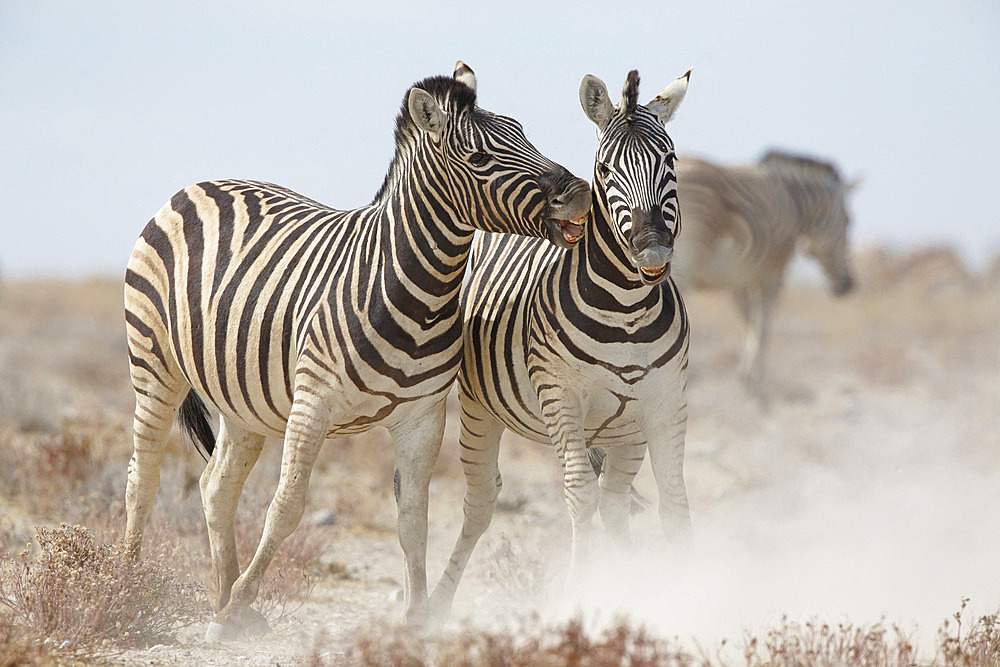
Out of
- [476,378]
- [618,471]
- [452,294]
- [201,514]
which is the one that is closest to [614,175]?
[452,294]

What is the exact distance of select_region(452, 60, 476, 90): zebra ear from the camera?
4.82m

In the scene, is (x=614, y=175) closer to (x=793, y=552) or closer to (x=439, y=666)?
(x=439, y=666)

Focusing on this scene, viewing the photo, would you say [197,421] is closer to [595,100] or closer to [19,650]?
[19,650]

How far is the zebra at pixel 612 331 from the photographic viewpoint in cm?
411

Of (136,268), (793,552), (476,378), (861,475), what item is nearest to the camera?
(476,378)

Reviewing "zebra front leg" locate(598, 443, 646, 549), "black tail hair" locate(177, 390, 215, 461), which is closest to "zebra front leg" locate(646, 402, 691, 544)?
"zebra front leg" locate(598, 443, 646, 549)

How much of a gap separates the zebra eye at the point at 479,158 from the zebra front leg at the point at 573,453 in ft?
3.30

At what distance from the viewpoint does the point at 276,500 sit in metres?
4.46

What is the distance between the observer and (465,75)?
4.83 meters

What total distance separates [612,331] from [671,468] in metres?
0.68

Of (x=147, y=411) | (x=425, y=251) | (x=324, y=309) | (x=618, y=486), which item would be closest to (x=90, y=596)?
(x=147, y=411)

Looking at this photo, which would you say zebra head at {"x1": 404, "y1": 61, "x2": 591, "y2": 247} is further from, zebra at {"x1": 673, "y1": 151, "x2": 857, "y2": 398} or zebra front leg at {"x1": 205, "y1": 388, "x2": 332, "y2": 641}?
zebra at {"x1": 673, "y1": 151, "x2": 857, "y2": 398}

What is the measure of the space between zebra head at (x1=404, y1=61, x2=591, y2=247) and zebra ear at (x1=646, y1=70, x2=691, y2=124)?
0.59 meters

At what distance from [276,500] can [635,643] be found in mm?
1850
